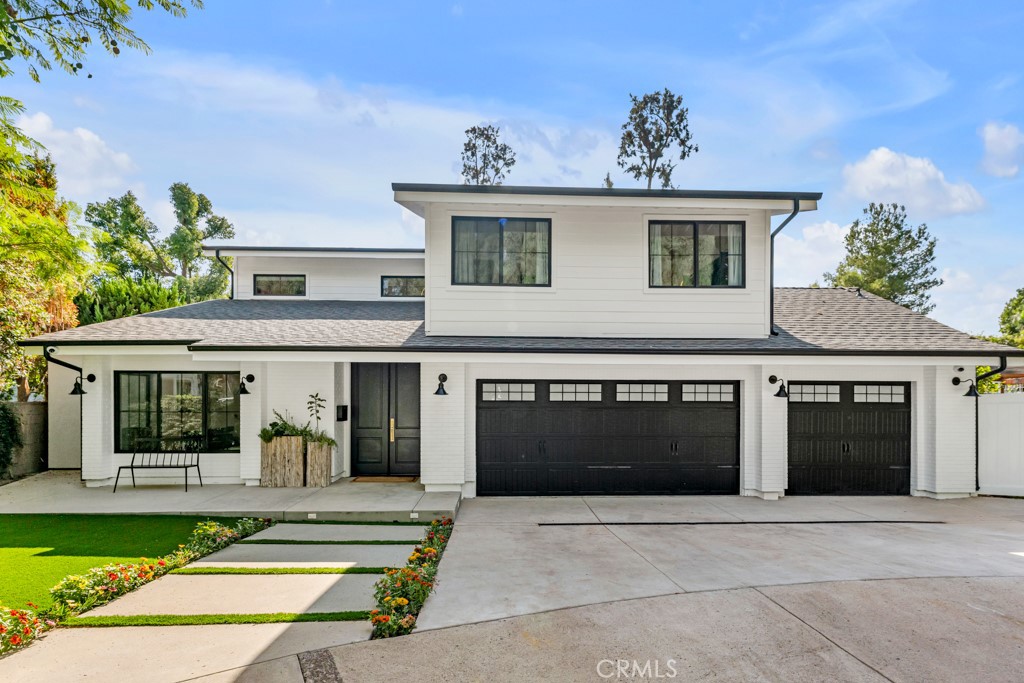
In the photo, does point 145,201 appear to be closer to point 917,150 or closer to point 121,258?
point 121,258

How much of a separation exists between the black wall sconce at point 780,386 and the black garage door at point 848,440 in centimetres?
34

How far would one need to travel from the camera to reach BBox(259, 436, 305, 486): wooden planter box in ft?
29.9

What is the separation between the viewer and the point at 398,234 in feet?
80.9

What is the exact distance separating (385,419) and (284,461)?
6.03 feet

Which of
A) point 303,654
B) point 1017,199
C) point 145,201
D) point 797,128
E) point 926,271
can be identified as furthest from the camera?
point 145,201

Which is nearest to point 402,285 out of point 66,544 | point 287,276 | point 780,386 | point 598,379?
point 287,276

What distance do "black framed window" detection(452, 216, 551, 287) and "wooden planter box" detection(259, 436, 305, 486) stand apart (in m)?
3.83

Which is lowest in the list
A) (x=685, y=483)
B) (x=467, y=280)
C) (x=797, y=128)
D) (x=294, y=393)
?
(x=685, y=483)

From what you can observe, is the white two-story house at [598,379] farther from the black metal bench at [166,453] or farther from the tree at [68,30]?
the tree at [68,30]

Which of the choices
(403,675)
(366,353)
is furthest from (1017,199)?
(403,675)

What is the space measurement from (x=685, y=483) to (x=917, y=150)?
59.5 ft

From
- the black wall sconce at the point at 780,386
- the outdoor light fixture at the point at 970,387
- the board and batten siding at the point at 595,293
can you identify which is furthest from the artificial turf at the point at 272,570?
the outdoor light fixture at the point at 970,387

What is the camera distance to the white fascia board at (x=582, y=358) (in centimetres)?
820

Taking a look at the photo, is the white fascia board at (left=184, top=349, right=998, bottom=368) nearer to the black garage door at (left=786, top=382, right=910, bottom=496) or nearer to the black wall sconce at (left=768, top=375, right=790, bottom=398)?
the black wall sconce at (left=768, top=375, right=790, bottom=398)
